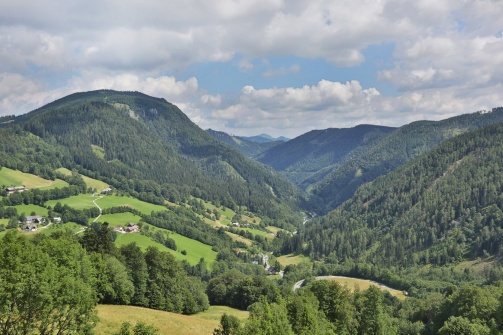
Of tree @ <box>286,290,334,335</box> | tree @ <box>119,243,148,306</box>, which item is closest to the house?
tree @ <box>119,243,148,306</box>

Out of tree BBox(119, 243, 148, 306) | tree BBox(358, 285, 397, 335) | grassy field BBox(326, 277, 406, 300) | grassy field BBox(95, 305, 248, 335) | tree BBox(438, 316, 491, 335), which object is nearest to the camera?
grassy field BBox(95, 305, 248, 335)

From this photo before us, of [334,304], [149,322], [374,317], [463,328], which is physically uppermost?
[149,322]

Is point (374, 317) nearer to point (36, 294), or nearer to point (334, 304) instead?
point (334, 304)

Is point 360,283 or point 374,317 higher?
point 374,317

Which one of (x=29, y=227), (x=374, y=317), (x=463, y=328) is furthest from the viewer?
(x=29, y=227)

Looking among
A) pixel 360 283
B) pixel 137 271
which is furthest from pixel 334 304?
pixel 360 283

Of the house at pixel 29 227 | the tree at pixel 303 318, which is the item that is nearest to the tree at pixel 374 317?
the tree at pixel 303 318

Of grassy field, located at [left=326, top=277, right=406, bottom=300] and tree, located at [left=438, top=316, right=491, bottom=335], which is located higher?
tree, located at [left=438, top=316, right=491, bottom=335]

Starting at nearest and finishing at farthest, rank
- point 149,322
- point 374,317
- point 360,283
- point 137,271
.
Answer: point 149,322 < point 374,317 < point 137,271 < point 360,283

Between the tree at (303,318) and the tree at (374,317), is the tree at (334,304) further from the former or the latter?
the tree at (303,318)

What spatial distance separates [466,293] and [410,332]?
16844 millimetres

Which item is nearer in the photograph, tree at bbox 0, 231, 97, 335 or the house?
tree at bbox 0, 231, 97, 335

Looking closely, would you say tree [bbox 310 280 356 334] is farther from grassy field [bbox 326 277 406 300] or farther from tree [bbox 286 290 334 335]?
grassy field [bbox 326 277 406 300]

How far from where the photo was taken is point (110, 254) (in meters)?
83.1
